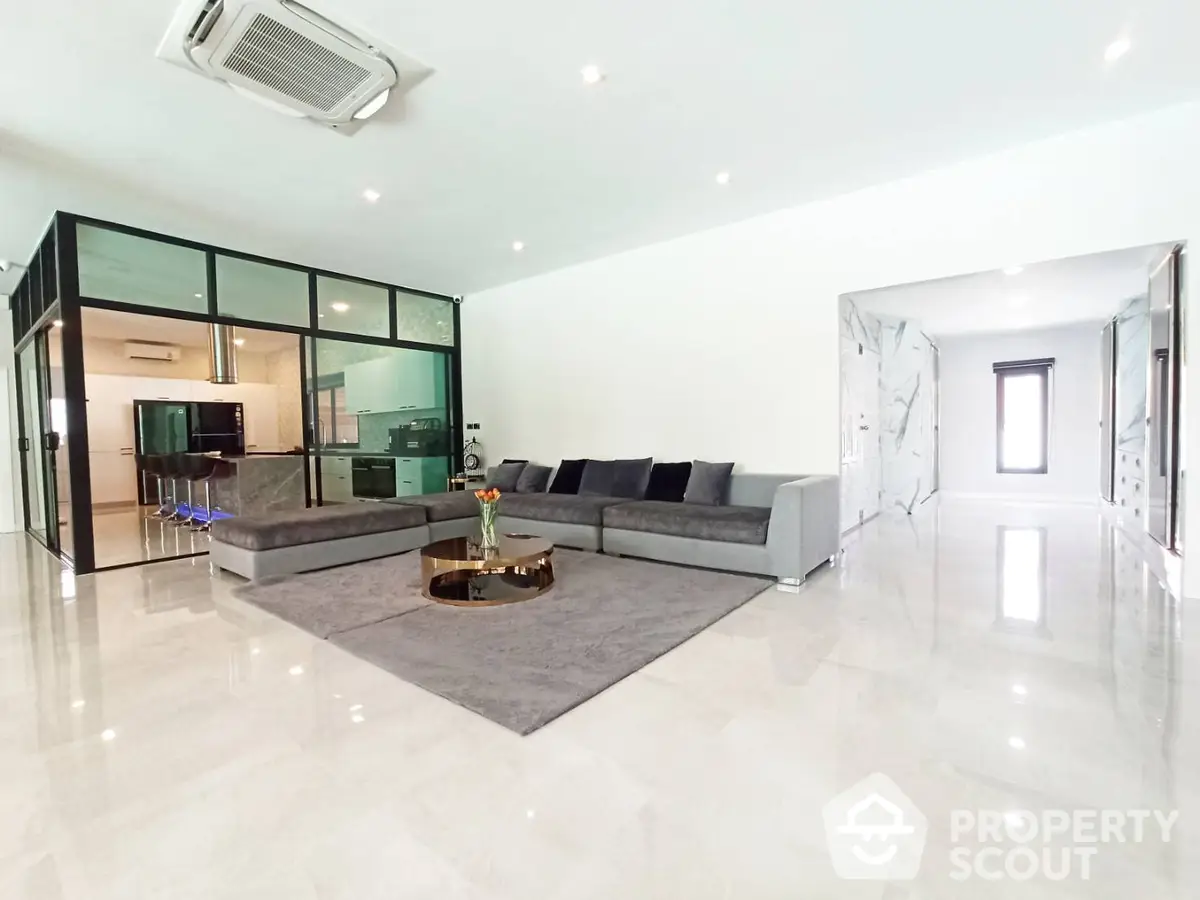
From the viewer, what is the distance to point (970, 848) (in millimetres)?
1480

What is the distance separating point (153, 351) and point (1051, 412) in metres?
14.5

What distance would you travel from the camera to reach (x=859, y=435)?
6.13 m

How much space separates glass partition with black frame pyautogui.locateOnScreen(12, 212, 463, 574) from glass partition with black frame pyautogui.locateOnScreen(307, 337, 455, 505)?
2 cm

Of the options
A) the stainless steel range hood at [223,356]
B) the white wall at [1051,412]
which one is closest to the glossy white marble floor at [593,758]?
the stainless steel range hood at [223,356]

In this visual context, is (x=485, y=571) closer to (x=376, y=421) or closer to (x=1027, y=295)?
(x=376, y=421)

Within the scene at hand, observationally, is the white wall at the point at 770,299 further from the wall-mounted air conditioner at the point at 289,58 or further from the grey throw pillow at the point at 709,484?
the wall-mounted air conditioner at the point at 289,58

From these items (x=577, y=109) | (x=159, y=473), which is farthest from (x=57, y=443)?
(x=577, y=109)

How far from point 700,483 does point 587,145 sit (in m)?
2.85

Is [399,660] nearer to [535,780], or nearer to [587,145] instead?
[535,780]

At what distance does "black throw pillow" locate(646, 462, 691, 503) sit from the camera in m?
5.26

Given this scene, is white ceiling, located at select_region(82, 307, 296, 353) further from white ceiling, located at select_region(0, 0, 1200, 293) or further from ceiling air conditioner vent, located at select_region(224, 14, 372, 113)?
ceiling air conditioner vent, located at select_region(224, 14, 372, 113)

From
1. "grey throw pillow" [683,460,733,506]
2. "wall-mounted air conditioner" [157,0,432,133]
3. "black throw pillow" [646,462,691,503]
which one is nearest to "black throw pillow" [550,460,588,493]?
"black throw pillow" [646,462,691,503]

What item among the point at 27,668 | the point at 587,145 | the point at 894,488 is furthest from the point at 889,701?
the point at 894,488

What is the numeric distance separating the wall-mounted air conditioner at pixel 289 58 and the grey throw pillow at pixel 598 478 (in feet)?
11.9
